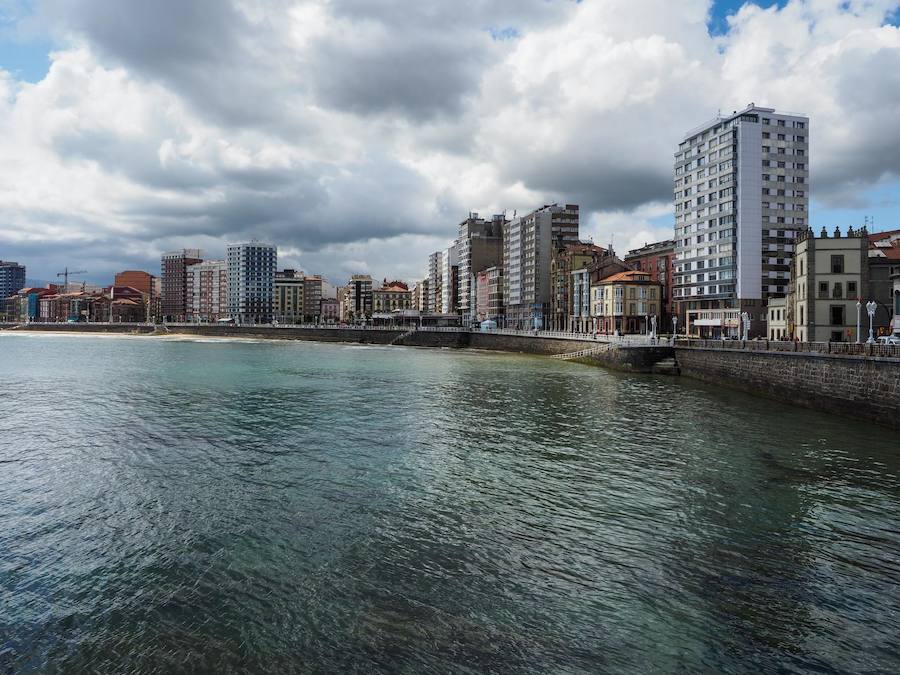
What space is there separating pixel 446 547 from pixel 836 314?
73.7 metres

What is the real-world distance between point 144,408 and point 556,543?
120 feet

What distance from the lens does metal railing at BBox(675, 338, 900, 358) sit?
3838cm

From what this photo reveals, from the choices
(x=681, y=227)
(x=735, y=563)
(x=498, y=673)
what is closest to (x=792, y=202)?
(x=681, y=227)

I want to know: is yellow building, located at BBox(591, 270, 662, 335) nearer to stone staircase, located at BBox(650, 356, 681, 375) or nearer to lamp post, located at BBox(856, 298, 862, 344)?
stone staircase, located at BBox(650, 356, 681, 375)

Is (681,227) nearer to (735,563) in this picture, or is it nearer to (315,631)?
(735,563)

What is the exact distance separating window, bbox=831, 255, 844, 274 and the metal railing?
19.8m

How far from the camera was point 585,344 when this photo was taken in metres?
94.9

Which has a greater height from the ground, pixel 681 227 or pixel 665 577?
pixel 681 227

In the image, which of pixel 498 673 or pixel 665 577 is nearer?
pixel 498 673

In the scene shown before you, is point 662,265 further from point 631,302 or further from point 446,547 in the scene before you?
point 446,547

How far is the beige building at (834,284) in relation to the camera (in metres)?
70.2

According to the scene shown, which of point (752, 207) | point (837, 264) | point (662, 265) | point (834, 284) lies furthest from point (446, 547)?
point (662, 265)

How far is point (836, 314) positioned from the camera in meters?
71.2

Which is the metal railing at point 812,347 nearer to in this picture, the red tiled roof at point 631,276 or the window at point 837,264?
the window at point 837,264
